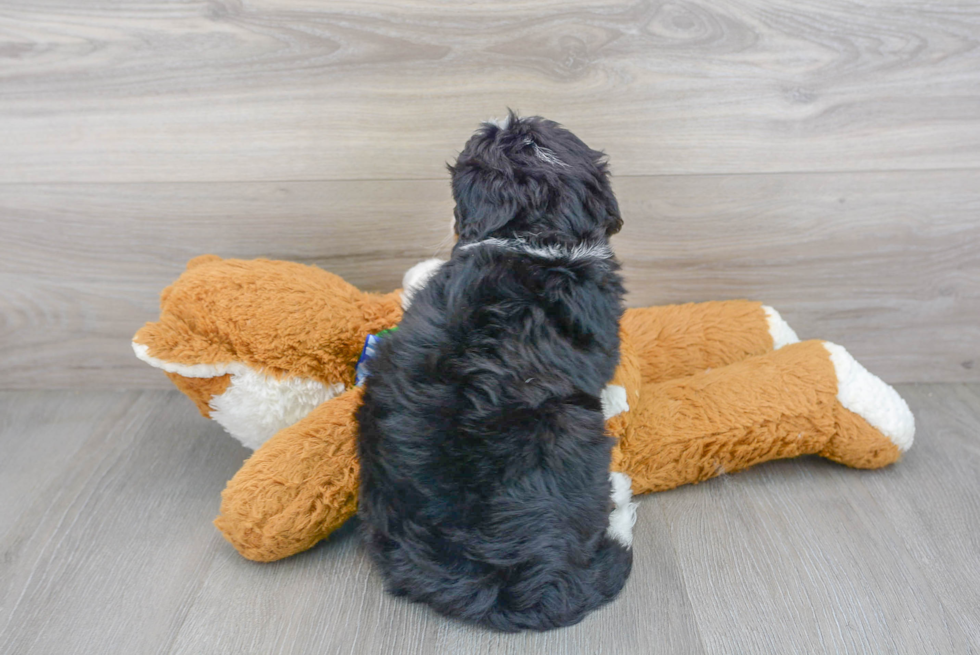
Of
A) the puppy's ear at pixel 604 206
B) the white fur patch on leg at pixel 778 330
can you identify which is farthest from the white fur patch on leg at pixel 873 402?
the puppy's ear at pixel 604 206

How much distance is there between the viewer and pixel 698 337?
→ 4.19ft

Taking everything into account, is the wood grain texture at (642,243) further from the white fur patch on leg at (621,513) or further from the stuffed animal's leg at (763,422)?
the white fur patch on leg at (621,513)

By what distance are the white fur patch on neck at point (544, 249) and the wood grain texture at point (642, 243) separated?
0.46m

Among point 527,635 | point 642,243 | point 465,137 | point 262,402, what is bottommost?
point 527,635

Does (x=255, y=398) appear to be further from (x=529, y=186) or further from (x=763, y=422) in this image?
(x=763, y=422)

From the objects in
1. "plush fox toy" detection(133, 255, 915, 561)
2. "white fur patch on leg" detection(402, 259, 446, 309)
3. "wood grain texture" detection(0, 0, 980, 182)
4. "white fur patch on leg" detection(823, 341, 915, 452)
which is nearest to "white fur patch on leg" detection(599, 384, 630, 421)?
"plush fox toy" detection(133, 255, 915, 561)

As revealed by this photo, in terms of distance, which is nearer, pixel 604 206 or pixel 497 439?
pixel 497 439

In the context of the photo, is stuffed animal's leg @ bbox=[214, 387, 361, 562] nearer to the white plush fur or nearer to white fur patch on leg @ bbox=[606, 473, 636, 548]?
the white plush fur

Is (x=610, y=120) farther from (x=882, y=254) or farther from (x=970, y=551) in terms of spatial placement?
(x=970, y=551)

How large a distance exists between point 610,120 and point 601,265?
0.49 metres

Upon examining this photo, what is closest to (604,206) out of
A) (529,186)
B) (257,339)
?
(529,186)

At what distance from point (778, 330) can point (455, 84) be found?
2.43 ft

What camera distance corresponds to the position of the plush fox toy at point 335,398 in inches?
38.7

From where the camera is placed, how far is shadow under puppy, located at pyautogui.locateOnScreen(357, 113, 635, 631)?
2.71 feet
